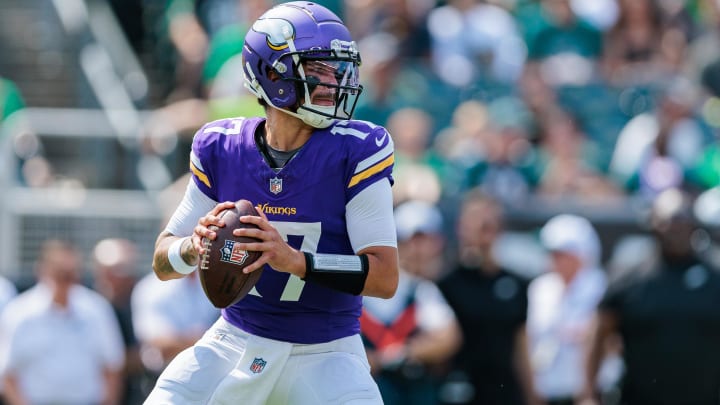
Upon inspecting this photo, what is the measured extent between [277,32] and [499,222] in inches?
185

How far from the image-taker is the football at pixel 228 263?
4512 millimetres

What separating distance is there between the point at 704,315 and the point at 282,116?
424cm

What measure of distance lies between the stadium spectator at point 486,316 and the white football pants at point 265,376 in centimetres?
421

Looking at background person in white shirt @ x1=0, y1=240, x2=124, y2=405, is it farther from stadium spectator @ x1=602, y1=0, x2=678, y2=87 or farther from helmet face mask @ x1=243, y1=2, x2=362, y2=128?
stadium spectator @ x1=602, y1=0, x2=678, y2=87

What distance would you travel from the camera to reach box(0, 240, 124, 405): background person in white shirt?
9117 millimetres

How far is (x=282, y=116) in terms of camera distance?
16.5ft

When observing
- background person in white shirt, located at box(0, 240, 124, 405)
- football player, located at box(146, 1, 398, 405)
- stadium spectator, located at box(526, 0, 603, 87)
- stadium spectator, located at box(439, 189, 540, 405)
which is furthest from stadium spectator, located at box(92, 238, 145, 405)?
football player, located at box(146, 1, 398, 405)

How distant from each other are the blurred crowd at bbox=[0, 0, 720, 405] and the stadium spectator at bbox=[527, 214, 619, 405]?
14mm

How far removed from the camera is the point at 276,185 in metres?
4.87

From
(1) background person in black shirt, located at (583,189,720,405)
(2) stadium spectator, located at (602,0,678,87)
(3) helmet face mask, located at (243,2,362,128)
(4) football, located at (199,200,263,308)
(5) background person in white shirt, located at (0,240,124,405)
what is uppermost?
(3) helmet face mask, located at (243,2,362,128)

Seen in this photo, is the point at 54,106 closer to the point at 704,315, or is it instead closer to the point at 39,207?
the point at 39,207

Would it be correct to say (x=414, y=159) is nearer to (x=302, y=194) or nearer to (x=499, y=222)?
(x=499, y=222)

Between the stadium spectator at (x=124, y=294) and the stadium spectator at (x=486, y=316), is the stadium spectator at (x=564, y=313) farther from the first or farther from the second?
the stadium spectator at (x=124, y=294)

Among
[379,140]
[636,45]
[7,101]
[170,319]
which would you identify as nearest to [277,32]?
[379,140]
